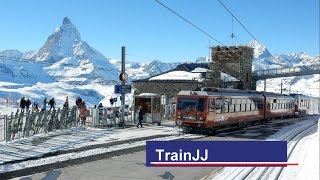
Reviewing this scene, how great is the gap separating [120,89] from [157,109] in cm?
313

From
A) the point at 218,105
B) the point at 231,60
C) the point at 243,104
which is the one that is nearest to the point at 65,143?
the point at 218,105

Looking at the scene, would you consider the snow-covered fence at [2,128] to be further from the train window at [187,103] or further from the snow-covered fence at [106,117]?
the train window at [187,103]

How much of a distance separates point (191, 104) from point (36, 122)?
9757mm

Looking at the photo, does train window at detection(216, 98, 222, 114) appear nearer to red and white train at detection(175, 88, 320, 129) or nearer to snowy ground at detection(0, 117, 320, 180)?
red and white train at detection(175, 88, 320, 129)

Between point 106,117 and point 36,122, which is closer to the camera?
point 36,122

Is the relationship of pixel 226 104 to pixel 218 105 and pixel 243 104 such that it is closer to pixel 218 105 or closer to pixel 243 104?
pixel 218 105

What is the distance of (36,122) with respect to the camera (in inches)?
1006

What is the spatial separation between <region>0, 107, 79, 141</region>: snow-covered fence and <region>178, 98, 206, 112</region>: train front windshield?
655cm

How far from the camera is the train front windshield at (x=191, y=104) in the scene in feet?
98.9

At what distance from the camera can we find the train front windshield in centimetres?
3016

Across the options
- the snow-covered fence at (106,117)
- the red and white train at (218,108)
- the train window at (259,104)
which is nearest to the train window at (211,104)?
the red and white train at (218,108)

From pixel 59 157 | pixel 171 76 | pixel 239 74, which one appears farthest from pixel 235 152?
pixel 239 74

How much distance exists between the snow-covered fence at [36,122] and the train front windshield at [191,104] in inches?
258

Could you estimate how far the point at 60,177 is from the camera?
14539 mm
